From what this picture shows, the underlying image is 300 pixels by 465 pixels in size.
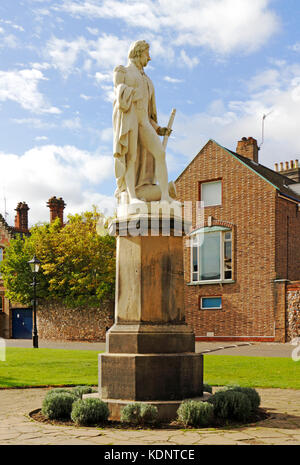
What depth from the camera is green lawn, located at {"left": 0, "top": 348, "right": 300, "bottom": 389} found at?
39.7 feet

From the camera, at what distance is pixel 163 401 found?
301 inches

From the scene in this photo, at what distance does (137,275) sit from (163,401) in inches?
69.2

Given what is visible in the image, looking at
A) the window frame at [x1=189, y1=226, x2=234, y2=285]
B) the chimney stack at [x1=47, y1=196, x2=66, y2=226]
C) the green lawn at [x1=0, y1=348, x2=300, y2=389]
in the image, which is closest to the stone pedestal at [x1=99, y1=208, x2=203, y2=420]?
the green lawn at [x1=0, y1=348, x2=300, y2=389]

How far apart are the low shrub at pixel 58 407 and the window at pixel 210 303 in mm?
21638

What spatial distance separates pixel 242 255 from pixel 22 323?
19.8 m

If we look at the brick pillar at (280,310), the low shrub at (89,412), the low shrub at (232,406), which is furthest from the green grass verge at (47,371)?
the brick pillar at (280,310)

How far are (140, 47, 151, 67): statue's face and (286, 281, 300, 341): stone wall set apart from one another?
1867 cm

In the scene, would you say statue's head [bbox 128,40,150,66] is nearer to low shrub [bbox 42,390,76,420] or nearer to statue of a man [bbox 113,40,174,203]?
statue of a man [bbox 113,40,174,203]

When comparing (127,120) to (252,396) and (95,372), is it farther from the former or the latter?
(95,372)

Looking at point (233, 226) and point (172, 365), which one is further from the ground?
point (233, 226)

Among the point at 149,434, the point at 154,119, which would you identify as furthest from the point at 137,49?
the point at 149,434

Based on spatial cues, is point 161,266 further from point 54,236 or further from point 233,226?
point 54,236

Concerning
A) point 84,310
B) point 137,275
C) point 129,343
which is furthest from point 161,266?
point 84,310

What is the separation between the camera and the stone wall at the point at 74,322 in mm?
32906
